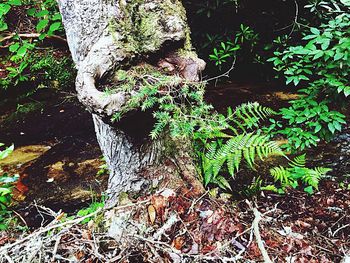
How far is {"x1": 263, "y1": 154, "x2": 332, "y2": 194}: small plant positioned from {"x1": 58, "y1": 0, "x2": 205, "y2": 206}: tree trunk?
921 millimetres

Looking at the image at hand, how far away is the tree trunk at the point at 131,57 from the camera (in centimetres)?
217

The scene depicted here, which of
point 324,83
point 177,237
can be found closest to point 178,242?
point 177,237

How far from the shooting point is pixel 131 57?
2244 mm

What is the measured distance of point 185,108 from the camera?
2219mm

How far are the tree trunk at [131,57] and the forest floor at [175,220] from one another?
23 centimetres

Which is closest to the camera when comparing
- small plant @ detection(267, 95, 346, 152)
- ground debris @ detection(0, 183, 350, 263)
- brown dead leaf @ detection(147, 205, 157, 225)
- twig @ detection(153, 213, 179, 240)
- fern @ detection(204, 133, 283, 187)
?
ground debris @ detection(0, 183, 350, 263)

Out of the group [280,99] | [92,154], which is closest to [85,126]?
[92,154]

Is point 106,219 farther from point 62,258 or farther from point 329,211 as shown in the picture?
point 329,211

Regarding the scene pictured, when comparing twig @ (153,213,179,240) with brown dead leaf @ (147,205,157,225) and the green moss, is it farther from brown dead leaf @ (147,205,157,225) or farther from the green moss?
the green moss

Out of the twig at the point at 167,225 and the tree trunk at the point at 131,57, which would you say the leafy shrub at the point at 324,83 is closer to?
the tree trunk at the point at 131,57

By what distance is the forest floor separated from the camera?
6.51 feet

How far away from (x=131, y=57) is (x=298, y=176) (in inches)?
73.6

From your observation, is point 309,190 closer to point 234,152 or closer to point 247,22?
point 234,152

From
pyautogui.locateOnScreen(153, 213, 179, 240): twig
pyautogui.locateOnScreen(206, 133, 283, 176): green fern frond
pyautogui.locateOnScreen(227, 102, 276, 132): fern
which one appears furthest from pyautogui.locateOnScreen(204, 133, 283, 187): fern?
pyautogui.locateOnScreen(153, 213, 179, 240): twig
